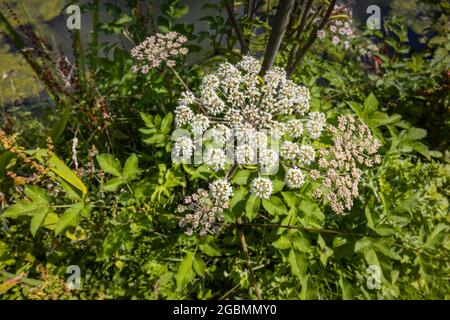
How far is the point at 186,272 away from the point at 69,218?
→ 936 mm

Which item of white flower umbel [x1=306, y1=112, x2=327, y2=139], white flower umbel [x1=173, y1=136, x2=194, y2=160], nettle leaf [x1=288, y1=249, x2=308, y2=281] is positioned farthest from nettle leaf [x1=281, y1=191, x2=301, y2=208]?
white flower umbel [x1=173, y1=136, x2=194, y2=160]

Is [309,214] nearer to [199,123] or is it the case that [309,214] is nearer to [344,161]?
[344,161]

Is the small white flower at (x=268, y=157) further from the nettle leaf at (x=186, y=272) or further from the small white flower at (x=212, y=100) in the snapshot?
the nettle leaf at (x=186, y=272)

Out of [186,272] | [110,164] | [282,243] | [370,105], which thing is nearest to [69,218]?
[110,164]

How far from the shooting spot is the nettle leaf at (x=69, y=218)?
2243 mm

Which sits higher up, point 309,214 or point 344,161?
point 344,161

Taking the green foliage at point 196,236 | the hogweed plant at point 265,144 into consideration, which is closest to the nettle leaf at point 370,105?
the green foliage at point 196,236

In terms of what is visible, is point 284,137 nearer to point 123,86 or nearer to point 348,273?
point 348,273

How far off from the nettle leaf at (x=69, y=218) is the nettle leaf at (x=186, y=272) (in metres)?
0.84

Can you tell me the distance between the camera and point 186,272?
245 cm

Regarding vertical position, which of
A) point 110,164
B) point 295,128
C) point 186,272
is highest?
point 295,128

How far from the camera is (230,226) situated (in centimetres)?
312

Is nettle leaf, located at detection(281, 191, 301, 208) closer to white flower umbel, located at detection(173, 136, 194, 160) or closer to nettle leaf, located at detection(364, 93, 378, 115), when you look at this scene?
white flower umbel, located at detection(173, 136, 194, 160)

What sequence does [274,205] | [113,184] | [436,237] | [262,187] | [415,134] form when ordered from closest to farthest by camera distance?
1. [262,187]
2. [274,205]
3. [436,237]
4. [113,184]
5. [415,134]
